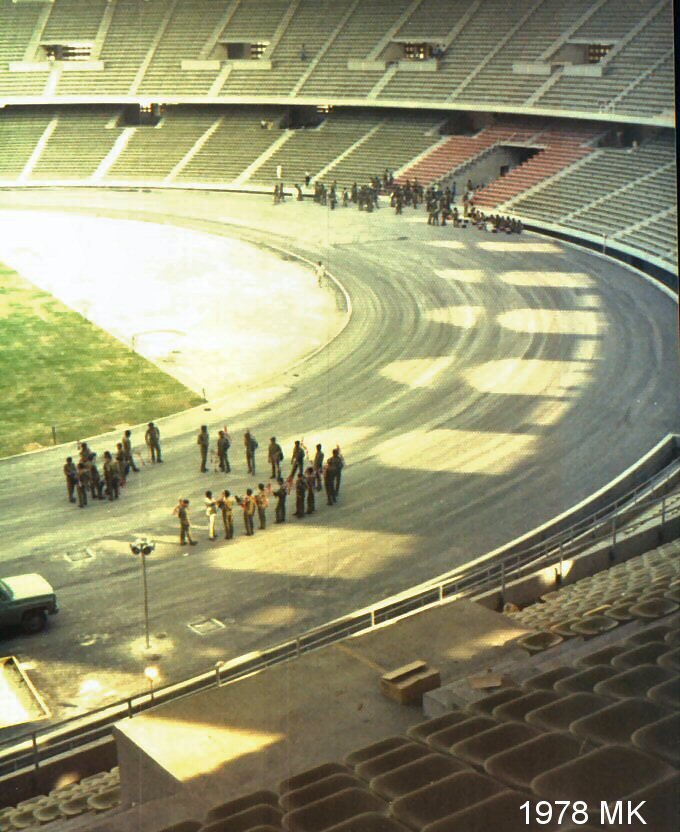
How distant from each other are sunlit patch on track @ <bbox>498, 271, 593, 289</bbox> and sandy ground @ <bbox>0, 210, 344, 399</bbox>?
5.20 m

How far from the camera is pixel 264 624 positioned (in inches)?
642

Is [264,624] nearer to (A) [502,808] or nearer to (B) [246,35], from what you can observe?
(A) [502,808]

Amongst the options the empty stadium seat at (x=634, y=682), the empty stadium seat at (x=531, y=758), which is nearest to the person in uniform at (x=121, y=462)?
the empty stadium seat at (x=634, y=682)

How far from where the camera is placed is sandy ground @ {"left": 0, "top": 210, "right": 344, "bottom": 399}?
2942 cm

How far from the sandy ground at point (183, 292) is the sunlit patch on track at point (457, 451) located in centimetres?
516

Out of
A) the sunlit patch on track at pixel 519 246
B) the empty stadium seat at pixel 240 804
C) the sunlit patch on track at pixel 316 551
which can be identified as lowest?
the sunlit patch on track at pixel 316 551

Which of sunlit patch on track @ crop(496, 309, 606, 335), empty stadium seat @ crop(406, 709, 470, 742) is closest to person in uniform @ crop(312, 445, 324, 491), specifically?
empty stadium seat @ crop(406, 709, 470, 742)

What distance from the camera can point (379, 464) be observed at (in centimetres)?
2216

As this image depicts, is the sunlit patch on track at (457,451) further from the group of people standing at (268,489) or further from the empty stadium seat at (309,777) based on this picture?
the empty stadium seat at (309,777)

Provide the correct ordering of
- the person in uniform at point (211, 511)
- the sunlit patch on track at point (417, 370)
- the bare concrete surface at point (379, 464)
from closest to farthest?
the bare concrete surface at point (379, 464), the person in uniform at point (211, 511), the sunlit patch on track at point (417, 370)

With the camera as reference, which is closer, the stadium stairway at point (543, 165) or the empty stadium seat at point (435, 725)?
the empty stadium seat at point (435, 725)

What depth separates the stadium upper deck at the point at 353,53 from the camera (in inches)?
1730

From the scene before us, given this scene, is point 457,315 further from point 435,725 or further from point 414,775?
point 414,775

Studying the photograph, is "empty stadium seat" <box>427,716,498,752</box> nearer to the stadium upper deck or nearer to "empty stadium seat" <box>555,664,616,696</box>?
"empty stadium seat" <box>555,664,616,696</box>
